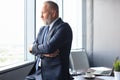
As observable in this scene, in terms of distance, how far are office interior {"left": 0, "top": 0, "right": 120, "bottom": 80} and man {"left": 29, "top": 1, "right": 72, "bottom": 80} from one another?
3.06m

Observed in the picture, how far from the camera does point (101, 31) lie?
17.6ft

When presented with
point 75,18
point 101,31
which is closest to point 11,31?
point 75,18

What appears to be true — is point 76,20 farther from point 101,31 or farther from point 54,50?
point 54,50

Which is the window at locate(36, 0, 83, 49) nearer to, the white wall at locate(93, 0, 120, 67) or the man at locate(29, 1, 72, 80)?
the white wall at locate(93, 0, 120, 67)

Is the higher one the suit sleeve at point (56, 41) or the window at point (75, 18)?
the window at point (75, 18)

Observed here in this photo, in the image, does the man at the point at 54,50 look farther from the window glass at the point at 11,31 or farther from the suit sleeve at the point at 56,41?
the window glass at the point at 11,31

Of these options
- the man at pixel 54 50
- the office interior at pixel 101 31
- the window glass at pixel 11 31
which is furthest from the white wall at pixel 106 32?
the man at pixel 54 50

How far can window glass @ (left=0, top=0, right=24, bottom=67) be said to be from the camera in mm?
3374

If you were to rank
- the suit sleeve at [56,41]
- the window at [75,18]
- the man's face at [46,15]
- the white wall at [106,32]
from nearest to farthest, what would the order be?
the suit sleeve at [56,41] → the man's face at [46,15] → the white wall at [106,32] → the window at [75,18]

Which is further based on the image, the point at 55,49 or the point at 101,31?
the point at 101,31

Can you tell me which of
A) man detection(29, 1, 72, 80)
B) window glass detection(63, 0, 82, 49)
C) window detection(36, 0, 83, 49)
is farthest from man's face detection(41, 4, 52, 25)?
window glass detection(63, 0, 82, 49)

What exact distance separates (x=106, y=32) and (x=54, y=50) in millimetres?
3218

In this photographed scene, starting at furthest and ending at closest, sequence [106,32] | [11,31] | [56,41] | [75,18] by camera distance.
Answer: [75,18]
[106,32]
[11,31]
[56,41]

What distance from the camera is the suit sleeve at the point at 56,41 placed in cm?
230
